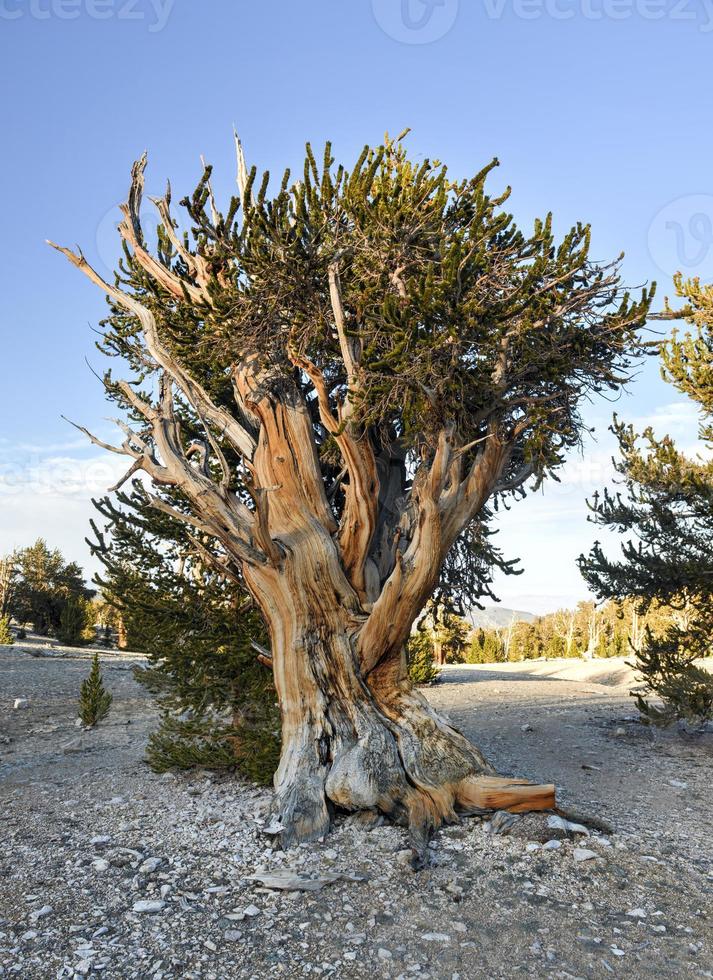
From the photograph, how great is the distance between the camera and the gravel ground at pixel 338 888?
410 centimetres

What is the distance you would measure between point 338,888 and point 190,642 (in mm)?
3486

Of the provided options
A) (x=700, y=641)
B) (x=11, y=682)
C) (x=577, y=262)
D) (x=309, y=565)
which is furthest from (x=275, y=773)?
(x=11, y=682)

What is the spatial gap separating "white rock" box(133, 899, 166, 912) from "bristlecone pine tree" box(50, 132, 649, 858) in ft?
4.57

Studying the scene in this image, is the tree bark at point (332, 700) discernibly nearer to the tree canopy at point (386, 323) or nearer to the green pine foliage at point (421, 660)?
the tree canopy at point (386, 323)

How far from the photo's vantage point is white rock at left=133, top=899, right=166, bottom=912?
468 centimetres

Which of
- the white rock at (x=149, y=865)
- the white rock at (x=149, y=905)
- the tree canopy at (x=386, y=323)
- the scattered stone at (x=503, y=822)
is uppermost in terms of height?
the tree canopy at (x=386, y=323)

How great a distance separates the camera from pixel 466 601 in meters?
10.5

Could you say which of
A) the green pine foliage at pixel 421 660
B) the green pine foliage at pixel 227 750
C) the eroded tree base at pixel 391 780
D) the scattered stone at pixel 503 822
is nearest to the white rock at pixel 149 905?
the eroded tree base at pixel 391 780

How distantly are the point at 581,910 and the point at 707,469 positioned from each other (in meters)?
7.31

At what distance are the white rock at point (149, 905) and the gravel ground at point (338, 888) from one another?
2 centimetres

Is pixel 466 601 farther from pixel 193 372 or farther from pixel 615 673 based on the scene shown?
pixel 615 673

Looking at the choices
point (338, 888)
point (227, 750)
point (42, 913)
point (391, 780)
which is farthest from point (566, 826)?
point (42, 913)

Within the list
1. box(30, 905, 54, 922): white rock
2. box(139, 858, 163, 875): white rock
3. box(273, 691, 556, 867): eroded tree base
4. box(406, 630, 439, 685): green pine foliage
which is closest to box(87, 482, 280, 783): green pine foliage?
box(273, 691, 556, 867): eroded tree base

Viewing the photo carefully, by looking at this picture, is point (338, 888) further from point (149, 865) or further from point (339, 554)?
point (339, 554)
